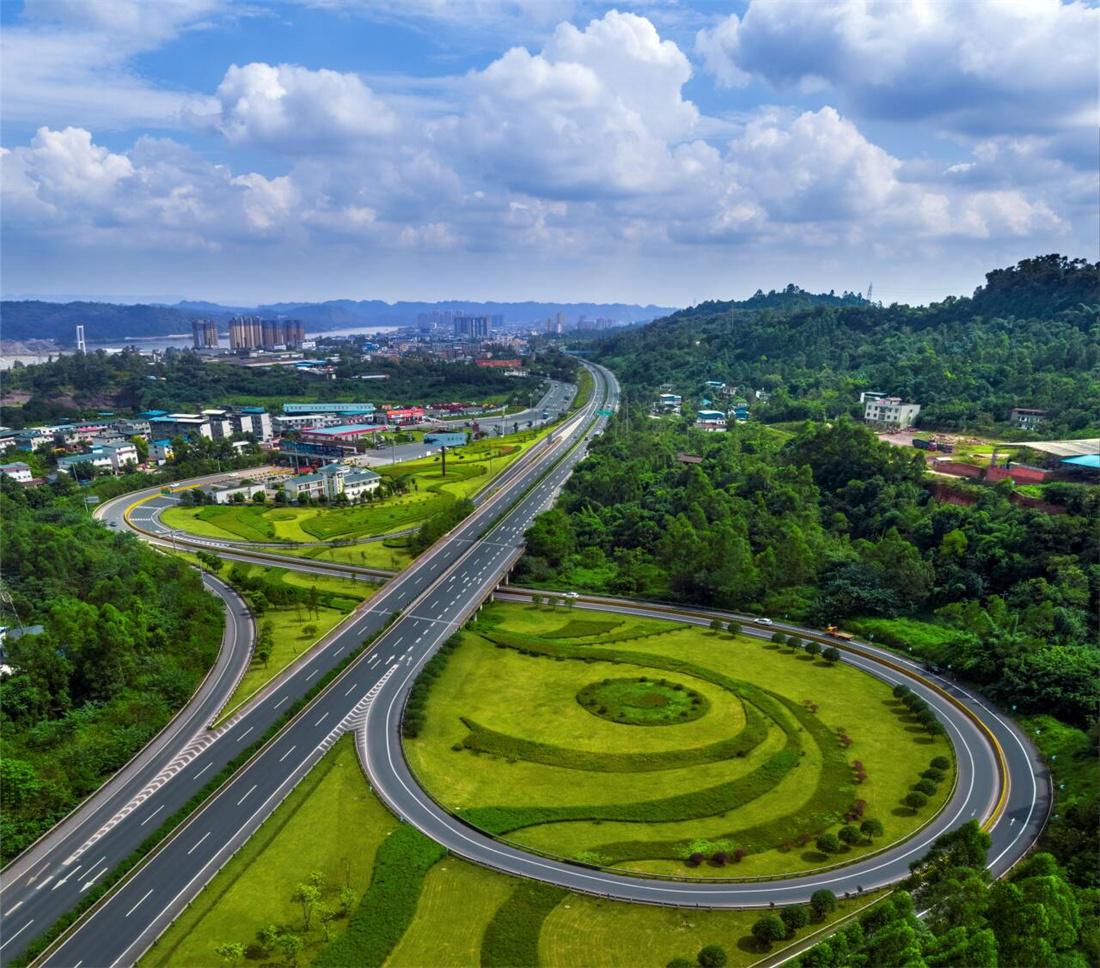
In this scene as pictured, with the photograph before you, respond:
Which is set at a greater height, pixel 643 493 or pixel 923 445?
pixel 923 445

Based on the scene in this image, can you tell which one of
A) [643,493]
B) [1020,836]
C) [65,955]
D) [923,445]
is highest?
[923,445]

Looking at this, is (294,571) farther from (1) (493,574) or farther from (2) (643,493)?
(2) (643,493)

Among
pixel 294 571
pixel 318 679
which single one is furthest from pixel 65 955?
pixel 294 571

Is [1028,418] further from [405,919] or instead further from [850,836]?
[405,919]

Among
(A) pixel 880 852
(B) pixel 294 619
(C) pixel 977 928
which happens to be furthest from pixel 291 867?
(B) pixel 294 619

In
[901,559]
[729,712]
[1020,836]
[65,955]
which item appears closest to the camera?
[65,955]

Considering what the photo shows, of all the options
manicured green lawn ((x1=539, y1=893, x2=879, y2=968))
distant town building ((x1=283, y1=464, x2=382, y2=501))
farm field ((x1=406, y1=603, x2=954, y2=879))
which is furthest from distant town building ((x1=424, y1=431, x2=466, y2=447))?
manicured green lawn ((x1=539, y1=893, x2=879, y2=968))

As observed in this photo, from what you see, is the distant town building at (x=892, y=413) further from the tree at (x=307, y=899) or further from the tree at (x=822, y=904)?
the tree at (x=307, y=899)
